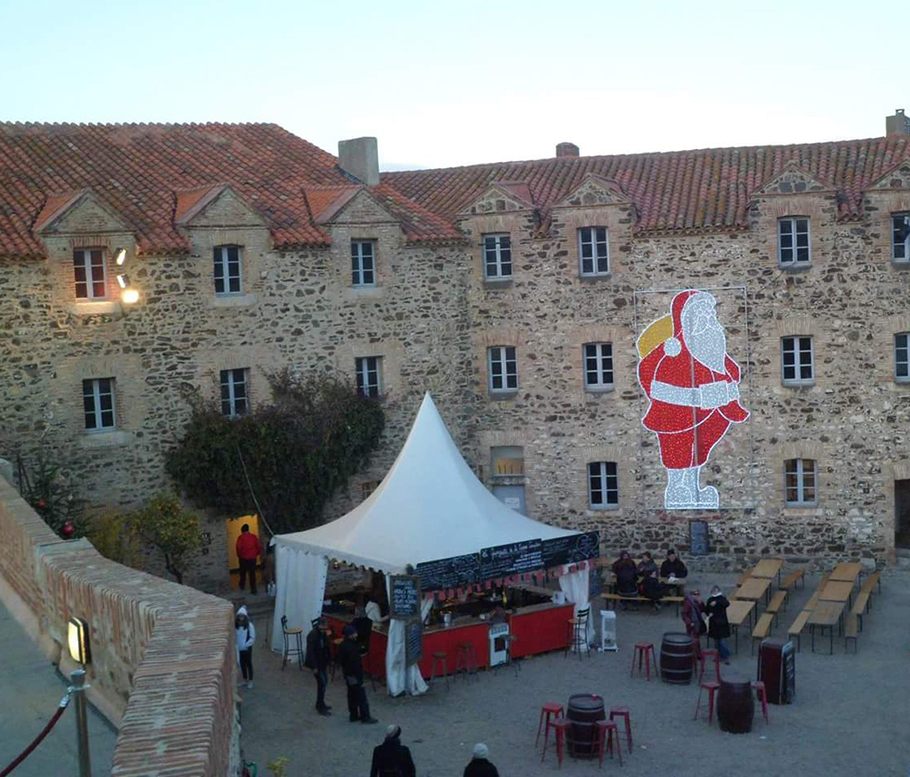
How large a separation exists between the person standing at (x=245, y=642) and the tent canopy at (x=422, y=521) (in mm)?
1924

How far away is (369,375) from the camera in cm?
2497

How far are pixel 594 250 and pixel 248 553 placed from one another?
8920 millimetres

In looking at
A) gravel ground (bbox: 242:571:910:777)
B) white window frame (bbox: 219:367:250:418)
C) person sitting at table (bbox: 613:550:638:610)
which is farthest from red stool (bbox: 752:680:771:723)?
white window frame (bbox: 219:367:250:418)

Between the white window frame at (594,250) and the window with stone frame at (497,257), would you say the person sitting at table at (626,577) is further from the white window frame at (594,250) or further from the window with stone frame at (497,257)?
the window with stone frame at (497,257)

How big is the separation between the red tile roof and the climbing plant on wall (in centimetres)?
473

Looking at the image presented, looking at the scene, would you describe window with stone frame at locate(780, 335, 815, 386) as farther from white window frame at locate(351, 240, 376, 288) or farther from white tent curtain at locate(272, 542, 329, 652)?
white tent curtain at locate(272, 542, 329, 652)

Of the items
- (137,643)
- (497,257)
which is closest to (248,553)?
(497,257)

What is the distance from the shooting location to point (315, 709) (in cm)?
1708

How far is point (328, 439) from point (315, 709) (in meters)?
7.47

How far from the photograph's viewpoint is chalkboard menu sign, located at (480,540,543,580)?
1825 cm

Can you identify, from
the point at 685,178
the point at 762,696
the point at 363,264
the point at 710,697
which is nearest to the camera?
the point at 762,696

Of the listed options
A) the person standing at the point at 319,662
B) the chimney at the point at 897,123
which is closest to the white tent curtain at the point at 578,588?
the person standing at the point at 319,662

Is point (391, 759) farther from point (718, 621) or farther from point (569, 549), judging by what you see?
point (569, 549)

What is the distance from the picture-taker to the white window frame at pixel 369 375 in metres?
24.8
